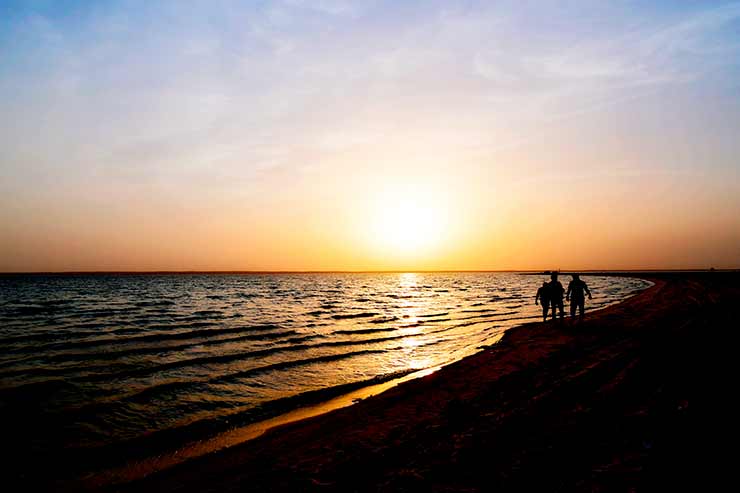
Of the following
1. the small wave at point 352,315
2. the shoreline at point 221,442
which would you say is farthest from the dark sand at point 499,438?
the small wave at point 352,315

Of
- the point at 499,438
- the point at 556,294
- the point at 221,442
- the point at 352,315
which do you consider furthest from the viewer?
the point at 352,315

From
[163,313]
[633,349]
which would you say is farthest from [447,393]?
[163,313]

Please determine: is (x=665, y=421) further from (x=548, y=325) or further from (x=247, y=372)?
(x=548, y=325)

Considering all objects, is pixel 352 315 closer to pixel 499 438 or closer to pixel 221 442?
pixel 221 442

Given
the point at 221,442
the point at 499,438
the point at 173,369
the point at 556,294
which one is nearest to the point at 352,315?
the point at 556,294

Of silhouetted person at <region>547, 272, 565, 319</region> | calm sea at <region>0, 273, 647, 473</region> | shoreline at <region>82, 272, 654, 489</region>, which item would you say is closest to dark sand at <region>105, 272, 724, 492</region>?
shoreline at <region>82, 272, 654, 489</region>

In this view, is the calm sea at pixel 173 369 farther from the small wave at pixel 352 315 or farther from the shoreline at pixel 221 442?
the small wave at pixel 352 315

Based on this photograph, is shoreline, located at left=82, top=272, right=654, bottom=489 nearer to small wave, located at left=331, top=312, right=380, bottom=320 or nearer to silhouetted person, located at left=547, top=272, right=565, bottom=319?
silhouetted person, located at left=547, top=272, right=565, bottom=319

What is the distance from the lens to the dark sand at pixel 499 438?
17.5ft

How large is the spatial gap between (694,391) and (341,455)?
7197 millimetres

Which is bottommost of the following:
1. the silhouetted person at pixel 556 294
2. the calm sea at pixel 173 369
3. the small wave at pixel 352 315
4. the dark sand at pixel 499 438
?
the small wave at pixel 352 315

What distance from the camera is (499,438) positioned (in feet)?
22.0

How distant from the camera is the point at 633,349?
523 inches

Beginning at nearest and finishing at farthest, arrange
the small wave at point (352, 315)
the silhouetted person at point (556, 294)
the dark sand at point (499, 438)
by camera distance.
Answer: the dark sand at point (499, 438)
the silhouetted person at point (556, 294)
the small wave at point (352, 315)
